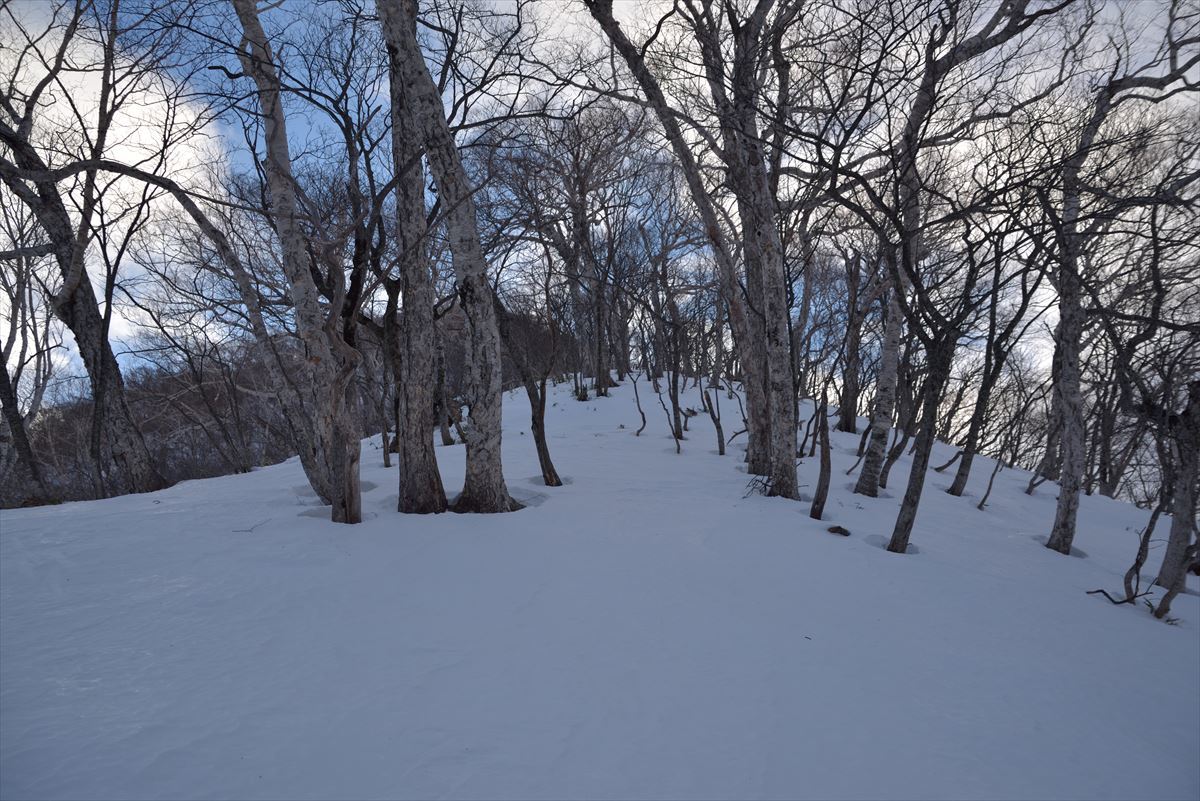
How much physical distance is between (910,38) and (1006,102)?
2.68 m

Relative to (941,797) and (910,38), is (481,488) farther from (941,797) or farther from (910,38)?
(910,38)

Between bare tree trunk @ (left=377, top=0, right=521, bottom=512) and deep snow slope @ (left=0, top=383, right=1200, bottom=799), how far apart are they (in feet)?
→ 1.49

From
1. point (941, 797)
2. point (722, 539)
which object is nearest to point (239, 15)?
point (722, 539)

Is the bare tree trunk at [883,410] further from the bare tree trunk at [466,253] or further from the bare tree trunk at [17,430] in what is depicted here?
the bare tree trunk at [17,430]

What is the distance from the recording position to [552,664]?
265 centimetres

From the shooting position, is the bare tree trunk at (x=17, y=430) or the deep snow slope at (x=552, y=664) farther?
the bare tree trunk at (x=17, y=430)

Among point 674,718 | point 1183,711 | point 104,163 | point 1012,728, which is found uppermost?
point 104,163

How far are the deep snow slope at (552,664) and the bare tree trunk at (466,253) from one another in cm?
45

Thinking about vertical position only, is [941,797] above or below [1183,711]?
above

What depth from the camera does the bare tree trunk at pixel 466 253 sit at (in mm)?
4520

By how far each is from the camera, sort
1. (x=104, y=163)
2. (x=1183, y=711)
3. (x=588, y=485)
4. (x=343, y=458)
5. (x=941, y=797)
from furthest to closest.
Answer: (x=588, y=485), (x=343, y=458), (x=104, y=163), (x=1183, y=711), (x=941, y=797)

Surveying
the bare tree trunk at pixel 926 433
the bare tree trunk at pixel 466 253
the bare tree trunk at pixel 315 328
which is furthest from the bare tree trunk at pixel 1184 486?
the bare tree trunk at pixel 315 328

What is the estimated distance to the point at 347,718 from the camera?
2.13 m

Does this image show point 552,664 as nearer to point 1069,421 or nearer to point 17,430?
point 1069,421
